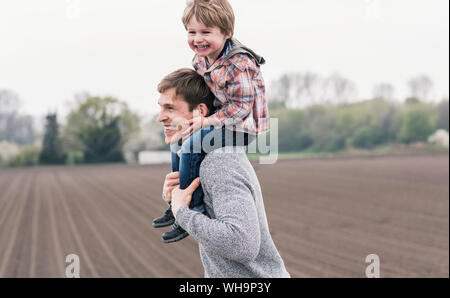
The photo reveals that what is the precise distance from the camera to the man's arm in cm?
149

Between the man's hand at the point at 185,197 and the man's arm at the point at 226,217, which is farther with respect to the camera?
the man's hand at the point at 185,197

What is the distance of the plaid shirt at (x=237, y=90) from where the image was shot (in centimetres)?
157

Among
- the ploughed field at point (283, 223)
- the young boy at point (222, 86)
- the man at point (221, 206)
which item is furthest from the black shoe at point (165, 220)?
the ploughed field at point (283, 223)

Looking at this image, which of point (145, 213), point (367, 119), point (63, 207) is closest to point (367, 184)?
point (367, 119)

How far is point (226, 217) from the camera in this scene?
4.91 ft

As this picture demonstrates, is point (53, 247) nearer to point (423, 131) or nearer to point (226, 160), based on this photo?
point (226, 160)

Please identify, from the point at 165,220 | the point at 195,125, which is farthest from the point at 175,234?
the point at 195,125

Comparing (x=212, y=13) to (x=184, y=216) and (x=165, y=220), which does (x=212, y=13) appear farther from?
(x=165, y=220)

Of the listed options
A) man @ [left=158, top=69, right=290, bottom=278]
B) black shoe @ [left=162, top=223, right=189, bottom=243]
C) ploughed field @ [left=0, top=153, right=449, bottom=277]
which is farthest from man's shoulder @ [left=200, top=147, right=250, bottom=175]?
ploughed field @ [left=0, top=153, right=449, bottom=277]

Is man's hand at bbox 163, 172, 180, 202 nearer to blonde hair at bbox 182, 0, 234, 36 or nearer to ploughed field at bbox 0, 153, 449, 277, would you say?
blonde hair at bbox 182, 0, 234, 36

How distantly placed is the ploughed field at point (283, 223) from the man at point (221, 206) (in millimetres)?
11318

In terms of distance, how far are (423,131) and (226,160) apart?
4258 cm

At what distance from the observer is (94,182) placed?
39.3m

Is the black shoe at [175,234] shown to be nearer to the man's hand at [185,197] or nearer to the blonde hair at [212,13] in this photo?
the man's hand at [185,197]
